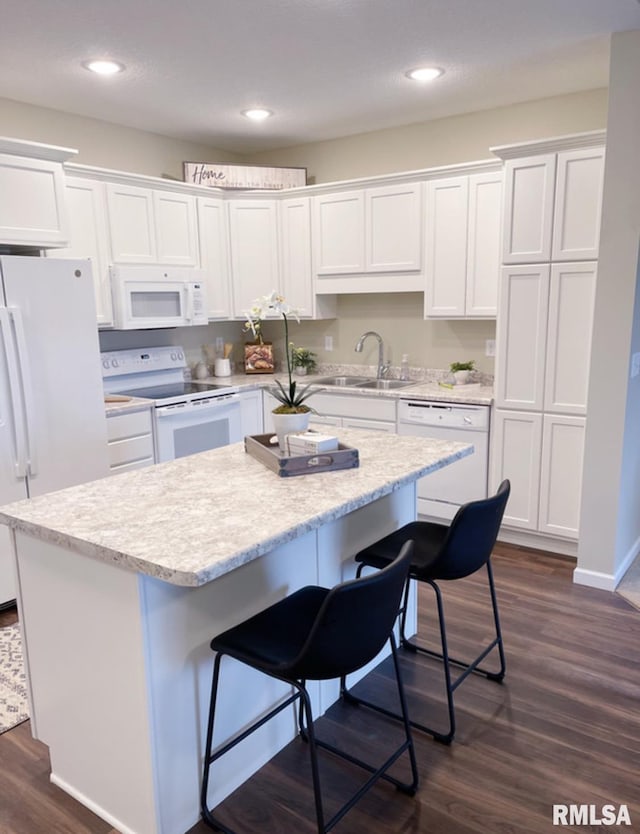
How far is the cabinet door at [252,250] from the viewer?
4.73 m

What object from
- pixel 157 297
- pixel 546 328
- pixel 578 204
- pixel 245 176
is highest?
pixel 245 176

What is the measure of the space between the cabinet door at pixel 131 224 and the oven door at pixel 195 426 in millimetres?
1026

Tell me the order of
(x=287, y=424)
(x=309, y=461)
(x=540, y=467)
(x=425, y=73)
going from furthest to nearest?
(x=540, y=467)
(x=425, y=73)
(x=287, y=424)
(x=309, y=461)

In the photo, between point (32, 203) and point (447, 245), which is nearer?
point (32, 203)

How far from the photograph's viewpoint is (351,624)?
1.54 metres

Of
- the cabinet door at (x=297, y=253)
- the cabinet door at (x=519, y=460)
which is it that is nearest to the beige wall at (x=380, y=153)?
the cabinet door at (x=297, y=253)

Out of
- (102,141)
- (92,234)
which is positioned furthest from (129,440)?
(102,141)

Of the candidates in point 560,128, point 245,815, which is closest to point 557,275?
point 560,128

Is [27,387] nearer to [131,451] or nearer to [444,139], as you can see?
[131,451]

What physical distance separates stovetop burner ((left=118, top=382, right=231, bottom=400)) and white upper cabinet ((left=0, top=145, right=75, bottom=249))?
1185 millimetres

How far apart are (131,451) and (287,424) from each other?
1.80m

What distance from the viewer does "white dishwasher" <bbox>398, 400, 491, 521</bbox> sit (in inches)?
151

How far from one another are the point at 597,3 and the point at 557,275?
1.27m

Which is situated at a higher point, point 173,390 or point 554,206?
point 554,206
